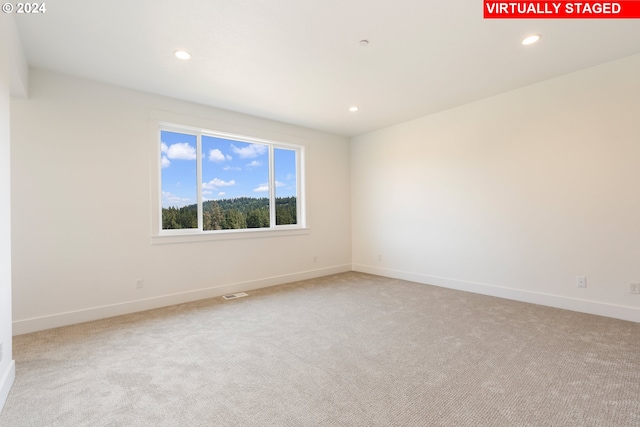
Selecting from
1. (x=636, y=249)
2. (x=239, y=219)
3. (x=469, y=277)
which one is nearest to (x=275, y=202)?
(x=239, y=219)

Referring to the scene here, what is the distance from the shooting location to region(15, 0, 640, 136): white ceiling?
226 cm

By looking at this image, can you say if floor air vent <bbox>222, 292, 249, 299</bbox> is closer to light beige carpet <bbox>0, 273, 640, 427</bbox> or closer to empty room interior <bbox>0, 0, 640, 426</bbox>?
empty room interior <bbox>0, 0, 640, 426</bbox>

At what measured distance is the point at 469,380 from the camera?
6.43 ft

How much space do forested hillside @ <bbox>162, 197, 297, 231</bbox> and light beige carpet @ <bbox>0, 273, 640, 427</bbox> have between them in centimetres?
123

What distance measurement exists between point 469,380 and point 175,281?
135 inches

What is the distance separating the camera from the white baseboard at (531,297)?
3.03 meters

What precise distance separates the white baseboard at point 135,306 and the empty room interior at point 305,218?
22 millimetres

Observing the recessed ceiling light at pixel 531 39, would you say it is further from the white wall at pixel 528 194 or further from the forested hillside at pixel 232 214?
the forested hillside at pixel 232 214

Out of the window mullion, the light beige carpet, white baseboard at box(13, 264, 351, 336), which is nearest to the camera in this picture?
the light beige carpet

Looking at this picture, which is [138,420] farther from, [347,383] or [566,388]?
[566,388]

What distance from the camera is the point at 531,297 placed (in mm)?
3629

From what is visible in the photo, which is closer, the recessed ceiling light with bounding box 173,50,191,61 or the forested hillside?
the recessed ceiling light with bounding box 173,50,191,61

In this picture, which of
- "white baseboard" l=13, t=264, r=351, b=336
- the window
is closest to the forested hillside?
the window

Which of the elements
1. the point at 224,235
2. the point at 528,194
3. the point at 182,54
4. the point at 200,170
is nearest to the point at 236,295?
the point at 224,235
